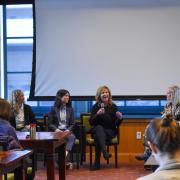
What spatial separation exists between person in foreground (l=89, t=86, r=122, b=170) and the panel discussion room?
15 millimetres

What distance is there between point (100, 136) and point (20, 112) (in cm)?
123

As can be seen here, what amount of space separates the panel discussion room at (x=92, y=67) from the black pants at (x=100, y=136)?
3cm

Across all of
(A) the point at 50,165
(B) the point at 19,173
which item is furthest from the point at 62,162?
(B) the point at 19,173

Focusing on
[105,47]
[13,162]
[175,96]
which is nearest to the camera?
[13,162]

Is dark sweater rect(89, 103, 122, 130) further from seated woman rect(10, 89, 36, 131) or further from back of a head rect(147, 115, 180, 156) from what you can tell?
back of a head rect(147, 115, 180, 156)

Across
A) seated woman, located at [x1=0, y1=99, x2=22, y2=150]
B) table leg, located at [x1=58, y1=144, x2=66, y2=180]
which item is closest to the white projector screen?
table leg, located at [x1=58, y1=144, x2=66, y2=180]

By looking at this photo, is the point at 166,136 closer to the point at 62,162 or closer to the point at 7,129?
the point at 7,129

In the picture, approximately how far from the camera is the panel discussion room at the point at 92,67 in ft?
21.7

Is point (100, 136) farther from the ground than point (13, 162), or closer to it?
closer to it

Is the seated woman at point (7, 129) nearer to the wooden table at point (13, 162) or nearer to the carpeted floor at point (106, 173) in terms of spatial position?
the wooden table at point (13, 162)

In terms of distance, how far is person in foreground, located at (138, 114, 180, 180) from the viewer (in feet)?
5.28

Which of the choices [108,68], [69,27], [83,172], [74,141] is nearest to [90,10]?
[69,27]

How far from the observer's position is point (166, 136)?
168cm

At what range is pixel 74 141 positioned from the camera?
6.35m
